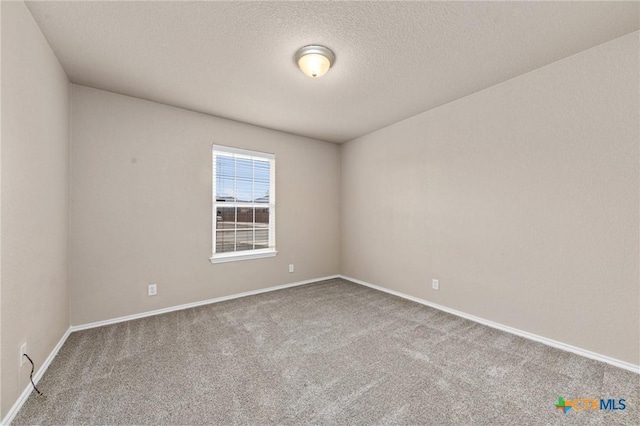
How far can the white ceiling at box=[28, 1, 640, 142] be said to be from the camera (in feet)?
5.87

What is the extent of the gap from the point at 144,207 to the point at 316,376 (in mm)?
2676

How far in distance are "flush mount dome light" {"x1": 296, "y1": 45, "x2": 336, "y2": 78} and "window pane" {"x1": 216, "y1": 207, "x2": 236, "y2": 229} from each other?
7.40 ft

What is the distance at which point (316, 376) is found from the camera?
197 centimetres

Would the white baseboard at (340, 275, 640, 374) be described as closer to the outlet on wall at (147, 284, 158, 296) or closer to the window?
the window

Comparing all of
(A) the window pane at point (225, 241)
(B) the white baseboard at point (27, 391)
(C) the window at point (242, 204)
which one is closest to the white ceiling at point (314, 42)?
(C) the window at point (242, 204)

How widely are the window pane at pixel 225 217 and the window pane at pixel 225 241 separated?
0.29 feet

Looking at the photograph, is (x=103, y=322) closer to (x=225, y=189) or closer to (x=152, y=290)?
(x=152, y=290)

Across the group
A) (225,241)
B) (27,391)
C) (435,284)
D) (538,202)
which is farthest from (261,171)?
(538,202)

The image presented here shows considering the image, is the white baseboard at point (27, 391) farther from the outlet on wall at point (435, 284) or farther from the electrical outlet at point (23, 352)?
the outlet on wall at point (435, 284)

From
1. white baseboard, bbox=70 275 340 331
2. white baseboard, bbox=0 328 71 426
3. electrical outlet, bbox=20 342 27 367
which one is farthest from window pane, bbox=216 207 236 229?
electrical outlet, bbox=20 342 27 367

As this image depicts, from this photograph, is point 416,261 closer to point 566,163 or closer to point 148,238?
point 566,163

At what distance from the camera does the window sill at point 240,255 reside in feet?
12.0

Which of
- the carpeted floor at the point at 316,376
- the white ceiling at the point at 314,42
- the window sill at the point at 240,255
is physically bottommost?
the carpeted floor at the point at 316,376

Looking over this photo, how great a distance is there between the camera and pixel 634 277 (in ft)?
6.67
